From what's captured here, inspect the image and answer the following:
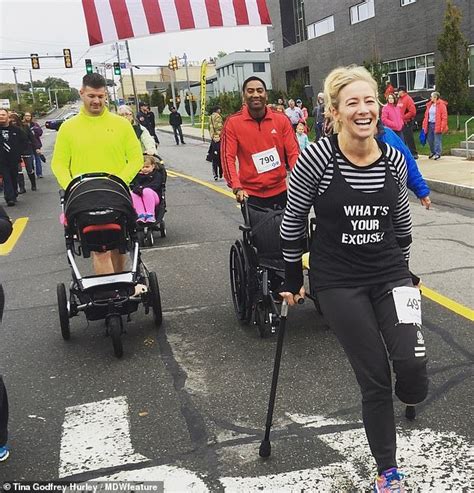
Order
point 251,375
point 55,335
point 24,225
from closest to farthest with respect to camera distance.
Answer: point 251,375, point 55,335, point 24,225

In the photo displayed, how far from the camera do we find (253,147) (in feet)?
16.8

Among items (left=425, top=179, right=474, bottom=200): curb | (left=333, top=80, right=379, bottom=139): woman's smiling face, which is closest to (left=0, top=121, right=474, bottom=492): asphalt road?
(left=333, top=80, right=379, bottom=139): woman's smiling face

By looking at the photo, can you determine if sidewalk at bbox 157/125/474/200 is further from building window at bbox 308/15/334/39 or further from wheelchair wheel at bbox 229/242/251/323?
building window at bbox 308/15/334/39

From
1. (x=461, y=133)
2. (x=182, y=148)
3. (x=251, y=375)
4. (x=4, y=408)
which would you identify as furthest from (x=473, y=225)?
(x=182, y=148)

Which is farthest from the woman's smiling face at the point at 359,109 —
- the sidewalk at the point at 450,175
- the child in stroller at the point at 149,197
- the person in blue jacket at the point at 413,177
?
the sidewalk at the point at 450,175

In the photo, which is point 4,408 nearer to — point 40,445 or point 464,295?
point 40,445

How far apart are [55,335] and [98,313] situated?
0.73 metres

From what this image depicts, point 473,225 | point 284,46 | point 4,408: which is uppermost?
point 284,46

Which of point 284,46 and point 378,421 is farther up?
point 284,46

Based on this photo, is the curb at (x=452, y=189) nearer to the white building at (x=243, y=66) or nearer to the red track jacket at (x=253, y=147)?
the red track jacket at (x=253, y=147)

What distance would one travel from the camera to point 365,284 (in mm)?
2725

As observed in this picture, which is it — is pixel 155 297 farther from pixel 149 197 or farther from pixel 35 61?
pixel 35 61

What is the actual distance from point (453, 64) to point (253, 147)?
72.0 ft

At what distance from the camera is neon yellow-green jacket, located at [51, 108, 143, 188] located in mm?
5051
